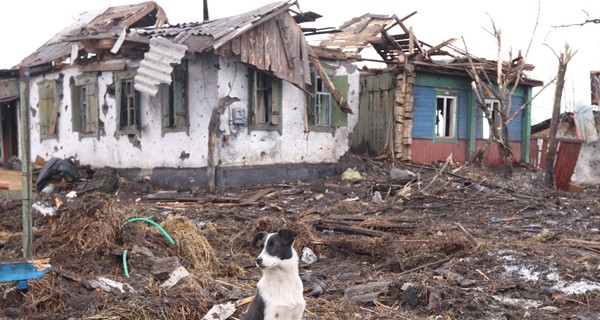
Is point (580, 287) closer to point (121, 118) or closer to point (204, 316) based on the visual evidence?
point (204, 316)

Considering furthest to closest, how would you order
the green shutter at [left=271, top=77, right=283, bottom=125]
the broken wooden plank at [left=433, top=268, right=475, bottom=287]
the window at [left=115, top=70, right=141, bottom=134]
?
the window at [left=115, top=70, right=141, bottom=134] < the green shutter at [left=271, top=77, right=283, bottom=125] < the broken wooden plank at [left=433, top=268, right=475, bottom=287]

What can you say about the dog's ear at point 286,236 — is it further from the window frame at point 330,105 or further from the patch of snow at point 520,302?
the window frame at point 330,105

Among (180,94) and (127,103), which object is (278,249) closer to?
(180,94)

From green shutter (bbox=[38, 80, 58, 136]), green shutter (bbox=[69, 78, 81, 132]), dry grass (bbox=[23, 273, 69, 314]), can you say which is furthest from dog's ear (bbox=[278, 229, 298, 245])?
green shutter (bbox=[38, 80, 58, 136])

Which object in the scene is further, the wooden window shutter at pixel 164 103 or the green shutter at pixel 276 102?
the green shutter at pixel 276 102

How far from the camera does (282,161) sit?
1580 cm

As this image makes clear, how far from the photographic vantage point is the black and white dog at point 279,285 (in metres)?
4.09

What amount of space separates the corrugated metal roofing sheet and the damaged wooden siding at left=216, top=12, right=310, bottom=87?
3.91ft

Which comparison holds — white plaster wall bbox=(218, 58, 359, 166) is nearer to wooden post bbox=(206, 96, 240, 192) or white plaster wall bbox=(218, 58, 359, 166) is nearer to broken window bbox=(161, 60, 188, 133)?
wooden post bbox=(206, 96, 240, 192)

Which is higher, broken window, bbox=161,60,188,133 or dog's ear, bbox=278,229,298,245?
broken window, bbox=161,60,188,133

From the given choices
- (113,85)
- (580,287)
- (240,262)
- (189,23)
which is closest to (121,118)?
(113,85)

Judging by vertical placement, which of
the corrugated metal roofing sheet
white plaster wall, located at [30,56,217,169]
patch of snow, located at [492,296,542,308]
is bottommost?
patch of snow, located at [492,296,542,308]

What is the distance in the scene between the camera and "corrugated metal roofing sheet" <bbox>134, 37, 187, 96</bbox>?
44.5ft

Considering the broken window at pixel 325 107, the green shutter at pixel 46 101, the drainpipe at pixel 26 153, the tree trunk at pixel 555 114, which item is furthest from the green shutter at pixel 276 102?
the drainpipe at pixel 26 153
